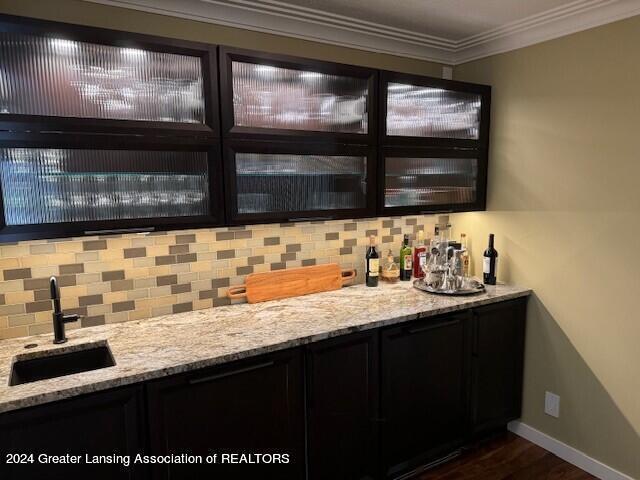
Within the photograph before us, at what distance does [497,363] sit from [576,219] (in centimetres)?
94

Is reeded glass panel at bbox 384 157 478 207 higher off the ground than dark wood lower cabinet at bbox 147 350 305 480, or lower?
higher

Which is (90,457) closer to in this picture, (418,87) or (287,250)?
(287,250)

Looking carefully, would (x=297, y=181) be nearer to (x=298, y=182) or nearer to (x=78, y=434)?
(x=298, y=182)

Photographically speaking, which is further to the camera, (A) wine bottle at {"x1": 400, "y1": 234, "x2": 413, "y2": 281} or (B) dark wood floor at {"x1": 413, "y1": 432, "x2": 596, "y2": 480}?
(A) wine bottle at {"x1": 400, "y1": 234, "x2": 413, "y2": 281}

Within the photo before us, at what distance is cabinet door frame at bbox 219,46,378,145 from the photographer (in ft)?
6.19

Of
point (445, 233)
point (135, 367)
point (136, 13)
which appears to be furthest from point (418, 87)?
point (135, 367)

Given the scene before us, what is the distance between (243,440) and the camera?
5.83 ft

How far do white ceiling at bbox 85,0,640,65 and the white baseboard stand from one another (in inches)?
91.6

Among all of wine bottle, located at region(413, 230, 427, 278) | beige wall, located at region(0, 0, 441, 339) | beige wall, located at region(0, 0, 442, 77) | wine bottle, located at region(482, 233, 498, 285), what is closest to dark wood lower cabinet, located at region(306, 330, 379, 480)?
beige wall, located at region(0, 0, 441, 339)

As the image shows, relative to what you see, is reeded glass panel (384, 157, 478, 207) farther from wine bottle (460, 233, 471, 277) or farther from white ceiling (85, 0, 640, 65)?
white ceiling (85, 0, 640, 65)

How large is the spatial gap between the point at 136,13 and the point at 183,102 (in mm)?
564

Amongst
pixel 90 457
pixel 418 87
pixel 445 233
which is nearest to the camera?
pixel 90 457

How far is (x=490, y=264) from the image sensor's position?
2.71 m

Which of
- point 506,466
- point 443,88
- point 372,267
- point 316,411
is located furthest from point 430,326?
point 443,88
